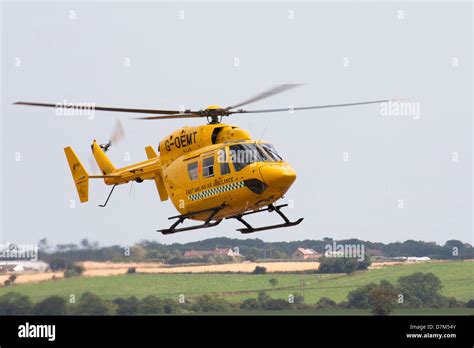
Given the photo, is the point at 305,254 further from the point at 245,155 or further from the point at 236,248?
the point at 245,155

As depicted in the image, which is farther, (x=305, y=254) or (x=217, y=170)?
(x=305, y=254)

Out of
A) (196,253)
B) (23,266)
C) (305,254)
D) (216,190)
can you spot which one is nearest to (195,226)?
Result: (216,190)

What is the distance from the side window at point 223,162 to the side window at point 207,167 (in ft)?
1.04

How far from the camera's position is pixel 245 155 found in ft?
104

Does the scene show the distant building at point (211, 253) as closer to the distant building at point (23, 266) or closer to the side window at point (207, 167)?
the distant building at point (23, 266)

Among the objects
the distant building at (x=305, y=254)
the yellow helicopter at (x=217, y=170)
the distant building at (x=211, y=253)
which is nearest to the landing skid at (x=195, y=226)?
the yellow helicopter at (x=217, y=170)

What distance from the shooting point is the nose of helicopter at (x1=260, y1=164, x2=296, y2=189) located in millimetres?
31094

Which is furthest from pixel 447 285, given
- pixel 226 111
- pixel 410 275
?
pixel 226 111

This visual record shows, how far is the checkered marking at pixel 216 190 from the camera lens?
3167 centimetres

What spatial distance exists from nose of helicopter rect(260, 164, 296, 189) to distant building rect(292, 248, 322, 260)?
27146 mm

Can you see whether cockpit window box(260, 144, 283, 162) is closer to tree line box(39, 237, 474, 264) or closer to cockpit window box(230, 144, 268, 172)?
cockpit window box(230, 144, 268, 172)

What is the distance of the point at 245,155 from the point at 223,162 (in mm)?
666

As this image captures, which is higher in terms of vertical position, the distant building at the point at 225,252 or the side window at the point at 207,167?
the side window at the point at 207,167
